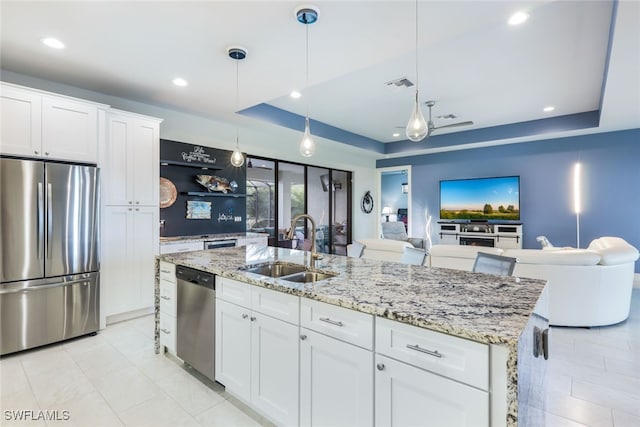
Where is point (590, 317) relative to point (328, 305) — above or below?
below

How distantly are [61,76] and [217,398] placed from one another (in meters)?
3.50

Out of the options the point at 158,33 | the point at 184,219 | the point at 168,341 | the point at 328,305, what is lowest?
the point at 168,341

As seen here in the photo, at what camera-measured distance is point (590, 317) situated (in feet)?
10.7

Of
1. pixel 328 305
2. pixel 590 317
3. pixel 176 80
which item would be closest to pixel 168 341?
pixel 328 305

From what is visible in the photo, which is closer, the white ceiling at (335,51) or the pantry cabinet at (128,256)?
the white ceiling at (335,51)

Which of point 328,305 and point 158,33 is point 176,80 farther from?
point 328,305

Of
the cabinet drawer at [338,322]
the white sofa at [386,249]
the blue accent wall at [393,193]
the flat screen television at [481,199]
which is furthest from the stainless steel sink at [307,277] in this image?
the blue accent wall at [393,193]

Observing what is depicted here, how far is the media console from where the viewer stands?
6102 mm

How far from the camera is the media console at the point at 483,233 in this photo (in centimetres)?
610

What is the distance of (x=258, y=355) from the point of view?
181 cm

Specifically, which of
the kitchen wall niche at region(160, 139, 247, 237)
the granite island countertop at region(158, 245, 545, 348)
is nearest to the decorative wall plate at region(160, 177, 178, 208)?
the kitchen wall niche at region(160, 139, 247, 237)

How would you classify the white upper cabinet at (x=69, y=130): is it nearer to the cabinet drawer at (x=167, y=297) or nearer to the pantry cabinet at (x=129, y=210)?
the pantry cabinet at (x=129, y=210)

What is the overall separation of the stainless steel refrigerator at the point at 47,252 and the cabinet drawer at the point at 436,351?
3094 mm

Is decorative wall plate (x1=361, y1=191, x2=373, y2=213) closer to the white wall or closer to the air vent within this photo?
the white wall
